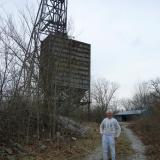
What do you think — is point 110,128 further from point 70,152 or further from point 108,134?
point 70,152

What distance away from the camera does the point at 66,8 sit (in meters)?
24.6

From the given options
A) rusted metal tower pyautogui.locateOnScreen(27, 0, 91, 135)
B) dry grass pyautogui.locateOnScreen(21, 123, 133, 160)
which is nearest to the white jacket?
dry grass pyautogui.locateOnScreen(21, 123, 133, 160)

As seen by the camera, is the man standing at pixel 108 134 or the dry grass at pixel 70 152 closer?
the man standing at pixel 108 134

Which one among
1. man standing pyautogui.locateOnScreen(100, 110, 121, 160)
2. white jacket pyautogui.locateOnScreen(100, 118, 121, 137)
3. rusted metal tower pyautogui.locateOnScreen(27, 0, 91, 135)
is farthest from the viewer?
rusted metal tower pyautogui.locateOnScreen(27, 0, 91, 135)

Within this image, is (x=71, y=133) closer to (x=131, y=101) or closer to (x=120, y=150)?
(x=120, y=150)

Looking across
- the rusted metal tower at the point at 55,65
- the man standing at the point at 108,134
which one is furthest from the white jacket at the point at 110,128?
the rusted metal tower at the point at 55,65

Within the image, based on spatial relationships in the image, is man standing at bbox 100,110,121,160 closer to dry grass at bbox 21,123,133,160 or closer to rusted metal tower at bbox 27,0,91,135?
dry grass at bbox 21,123,133,160

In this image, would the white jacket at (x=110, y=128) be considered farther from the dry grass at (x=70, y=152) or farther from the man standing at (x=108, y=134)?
the dry grass at (x=70, y=152)

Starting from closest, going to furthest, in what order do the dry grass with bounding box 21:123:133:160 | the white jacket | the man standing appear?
1. the man standing
2. the white jacket
3. the dry grass with bounding box 21:123:133:160

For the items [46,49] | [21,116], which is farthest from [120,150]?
[46,49]

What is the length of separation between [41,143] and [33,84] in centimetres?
312

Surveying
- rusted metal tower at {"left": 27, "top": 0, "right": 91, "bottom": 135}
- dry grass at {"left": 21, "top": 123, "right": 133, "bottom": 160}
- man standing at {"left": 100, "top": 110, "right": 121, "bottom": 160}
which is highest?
rusted metal tower at {"left": 27, "top": 0, "right": 91, "bottom": 135}

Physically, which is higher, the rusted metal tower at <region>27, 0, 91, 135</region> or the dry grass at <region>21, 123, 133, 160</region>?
the rusted metal tower at <region>27, 0, 91, 135</region>

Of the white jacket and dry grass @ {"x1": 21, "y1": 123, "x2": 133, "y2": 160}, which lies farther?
dry grass @ {"x1": 21, "y1": 123, "x2": 133, "y2": 160}
